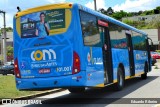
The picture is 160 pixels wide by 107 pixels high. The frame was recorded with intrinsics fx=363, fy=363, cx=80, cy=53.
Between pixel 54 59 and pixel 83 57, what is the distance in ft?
3.13

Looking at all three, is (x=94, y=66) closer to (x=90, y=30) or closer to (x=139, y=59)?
(x=90, y=30)

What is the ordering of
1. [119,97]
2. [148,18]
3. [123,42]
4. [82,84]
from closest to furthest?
[82,84]
[119,97]
[123,42]
[148,18]

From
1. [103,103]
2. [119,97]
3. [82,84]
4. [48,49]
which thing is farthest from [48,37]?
[119,97]

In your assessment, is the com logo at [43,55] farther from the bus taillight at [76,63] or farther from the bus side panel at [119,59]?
the bus side panel at [119,59]

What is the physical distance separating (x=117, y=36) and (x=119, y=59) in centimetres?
106

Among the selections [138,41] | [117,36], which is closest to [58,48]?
[117,36]

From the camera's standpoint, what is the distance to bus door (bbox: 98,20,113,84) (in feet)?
46.2

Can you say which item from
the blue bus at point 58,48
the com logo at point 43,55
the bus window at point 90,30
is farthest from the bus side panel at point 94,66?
the com logo at point 43,55

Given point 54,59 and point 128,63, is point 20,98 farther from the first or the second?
point 128,63

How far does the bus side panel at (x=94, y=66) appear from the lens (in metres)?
12.0

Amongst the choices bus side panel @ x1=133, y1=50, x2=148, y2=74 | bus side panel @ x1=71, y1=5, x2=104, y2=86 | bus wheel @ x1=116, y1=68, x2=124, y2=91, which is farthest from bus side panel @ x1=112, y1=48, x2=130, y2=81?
bus side panel @ x1=71, y1=5, x2=104, y2=86

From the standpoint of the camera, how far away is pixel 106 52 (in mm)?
14477

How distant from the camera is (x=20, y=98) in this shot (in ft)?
48.0

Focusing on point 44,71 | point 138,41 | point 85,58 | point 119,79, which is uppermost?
point 138,41
